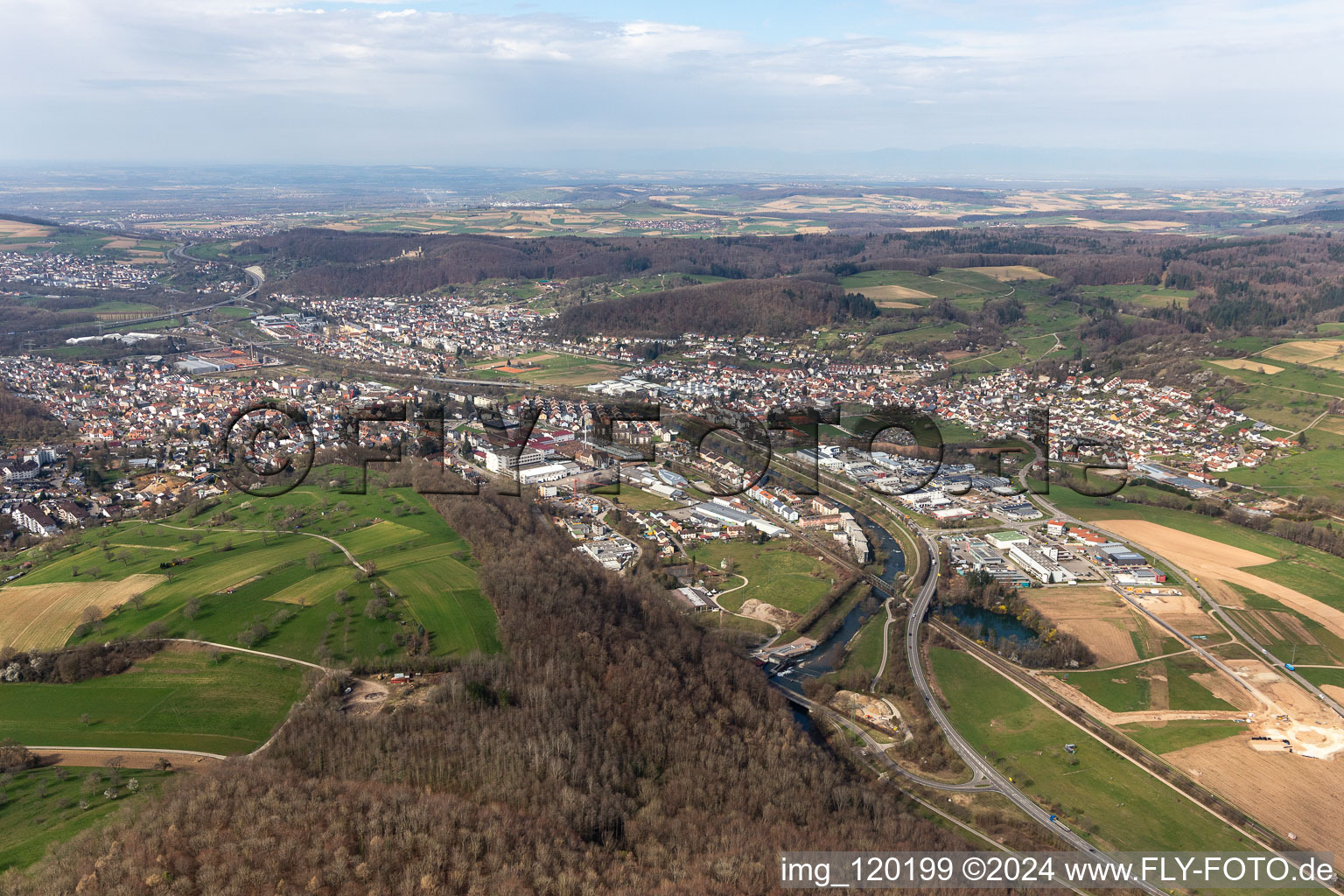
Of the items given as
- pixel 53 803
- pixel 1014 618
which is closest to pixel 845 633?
pixel 1014 618

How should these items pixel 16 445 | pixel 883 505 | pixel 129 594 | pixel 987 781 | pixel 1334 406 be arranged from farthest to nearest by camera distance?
1. pixel 1334 406
2. pixel 16 445
3. pixel 883 505
4. pixel 129 594
5. pixel 987 781

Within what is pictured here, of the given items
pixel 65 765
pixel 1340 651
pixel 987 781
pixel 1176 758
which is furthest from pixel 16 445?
pixel 1340 651

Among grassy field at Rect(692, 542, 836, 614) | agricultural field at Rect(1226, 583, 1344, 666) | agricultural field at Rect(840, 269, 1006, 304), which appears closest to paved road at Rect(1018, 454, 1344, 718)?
agricultural field at Rect(1226, 583, 1344, 666)

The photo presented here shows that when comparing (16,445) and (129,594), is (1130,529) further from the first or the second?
(16,445)

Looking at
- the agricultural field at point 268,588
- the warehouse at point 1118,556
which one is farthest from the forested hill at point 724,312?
the agricultural field at point 268,588

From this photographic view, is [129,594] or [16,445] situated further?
[16,445]

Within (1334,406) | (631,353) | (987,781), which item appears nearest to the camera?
(987,781)
